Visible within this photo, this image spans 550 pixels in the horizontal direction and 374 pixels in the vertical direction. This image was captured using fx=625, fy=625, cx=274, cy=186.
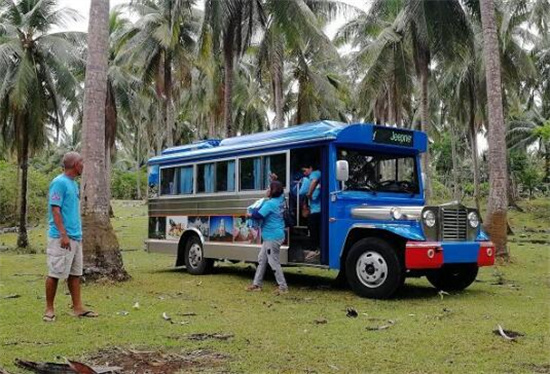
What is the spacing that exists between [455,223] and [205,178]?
17.5 ft

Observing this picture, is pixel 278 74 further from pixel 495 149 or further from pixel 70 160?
pixel 70 160

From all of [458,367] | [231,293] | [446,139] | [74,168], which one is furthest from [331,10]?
[446,139]

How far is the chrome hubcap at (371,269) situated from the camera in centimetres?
918

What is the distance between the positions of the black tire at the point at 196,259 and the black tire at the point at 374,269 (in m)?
4.08

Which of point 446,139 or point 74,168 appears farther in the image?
point 446,139

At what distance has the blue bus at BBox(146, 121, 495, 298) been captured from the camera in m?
9.20

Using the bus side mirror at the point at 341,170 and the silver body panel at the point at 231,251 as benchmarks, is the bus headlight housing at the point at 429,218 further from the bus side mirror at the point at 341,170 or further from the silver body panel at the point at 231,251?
the silver body panel at the point at 231,251

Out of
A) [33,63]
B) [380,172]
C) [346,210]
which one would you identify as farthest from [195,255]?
[33,63]

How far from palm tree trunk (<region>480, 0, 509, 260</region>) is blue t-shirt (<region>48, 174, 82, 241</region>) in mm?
10392

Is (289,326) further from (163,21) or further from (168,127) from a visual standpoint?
(168,127)

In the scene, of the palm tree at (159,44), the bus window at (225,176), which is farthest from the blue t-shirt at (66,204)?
the palm tree at (159,44)

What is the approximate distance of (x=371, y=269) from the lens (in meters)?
9.32

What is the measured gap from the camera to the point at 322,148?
1002 centimetres

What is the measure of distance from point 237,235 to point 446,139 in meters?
47.8
